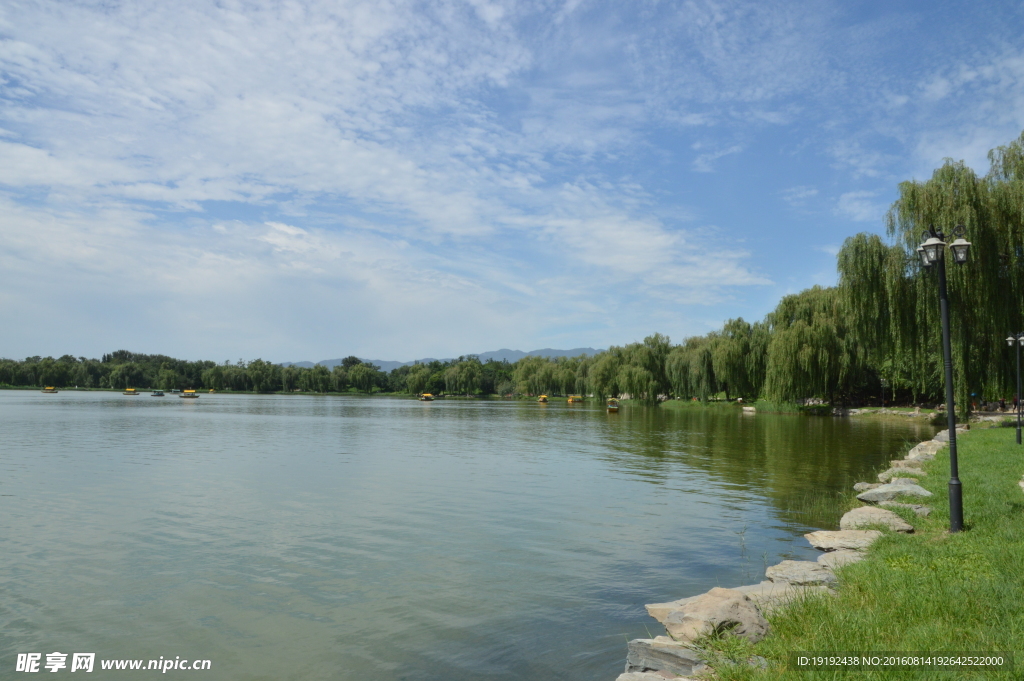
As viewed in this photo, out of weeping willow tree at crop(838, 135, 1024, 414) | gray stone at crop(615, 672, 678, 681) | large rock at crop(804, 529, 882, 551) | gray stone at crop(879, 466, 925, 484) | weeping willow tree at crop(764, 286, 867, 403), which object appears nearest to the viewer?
gray stone at crop(615, 672, 678, 681)

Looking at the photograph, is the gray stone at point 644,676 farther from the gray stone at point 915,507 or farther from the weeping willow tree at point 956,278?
the weeping willow tree at point 956,278

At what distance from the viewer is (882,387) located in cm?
5409

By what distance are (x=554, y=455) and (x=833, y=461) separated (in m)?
10.2

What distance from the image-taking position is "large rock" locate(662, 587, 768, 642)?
5.89 meters

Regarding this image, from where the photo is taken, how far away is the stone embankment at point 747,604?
5539mm

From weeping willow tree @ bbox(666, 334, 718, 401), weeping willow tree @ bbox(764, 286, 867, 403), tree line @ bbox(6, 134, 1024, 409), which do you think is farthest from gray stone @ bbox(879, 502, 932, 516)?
weeping willow tree @ bbox(666, 334, 718, 401)

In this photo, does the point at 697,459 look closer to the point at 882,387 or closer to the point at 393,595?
the point at 393,595

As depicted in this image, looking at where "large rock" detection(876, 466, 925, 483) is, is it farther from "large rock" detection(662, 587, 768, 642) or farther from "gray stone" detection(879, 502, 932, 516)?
"large rock" detection(662, 587, 768, 642)

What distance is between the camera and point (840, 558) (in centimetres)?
852

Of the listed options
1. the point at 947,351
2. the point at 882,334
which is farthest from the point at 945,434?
the point at 947,351

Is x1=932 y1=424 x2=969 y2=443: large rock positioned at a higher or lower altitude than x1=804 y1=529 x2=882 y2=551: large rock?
higher

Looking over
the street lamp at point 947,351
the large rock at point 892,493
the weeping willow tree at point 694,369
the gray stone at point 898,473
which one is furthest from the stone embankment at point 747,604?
the weeping willow tree at point 694,369

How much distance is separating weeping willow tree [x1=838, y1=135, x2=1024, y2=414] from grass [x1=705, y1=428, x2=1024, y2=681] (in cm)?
1385

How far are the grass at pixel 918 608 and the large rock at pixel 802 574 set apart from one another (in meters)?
0.23
